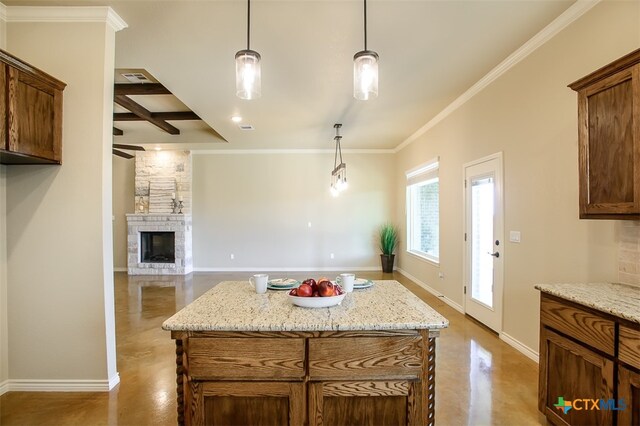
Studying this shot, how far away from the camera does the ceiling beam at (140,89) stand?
13.9 feet

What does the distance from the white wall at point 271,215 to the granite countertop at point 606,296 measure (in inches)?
217

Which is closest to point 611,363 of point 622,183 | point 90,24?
point 622,183

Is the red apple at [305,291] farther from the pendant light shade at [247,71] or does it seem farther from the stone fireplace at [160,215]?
the stone fireplace at [160,215]

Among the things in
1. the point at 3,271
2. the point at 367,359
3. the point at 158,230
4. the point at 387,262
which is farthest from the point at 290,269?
the point at 367,359

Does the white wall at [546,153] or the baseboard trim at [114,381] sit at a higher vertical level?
the white wall at [546,153]

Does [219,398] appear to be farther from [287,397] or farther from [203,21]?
[203,21]

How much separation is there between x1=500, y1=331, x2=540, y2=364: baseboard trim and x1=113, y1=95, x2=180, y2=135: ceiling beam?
5708 mm

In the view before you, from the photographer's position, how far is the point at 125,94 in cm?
438

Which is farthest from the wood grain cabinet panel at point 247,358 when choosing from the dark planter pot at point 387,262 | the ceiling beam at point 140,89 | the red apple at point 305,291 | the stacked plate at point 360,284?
the dark planter pot at point 387,262

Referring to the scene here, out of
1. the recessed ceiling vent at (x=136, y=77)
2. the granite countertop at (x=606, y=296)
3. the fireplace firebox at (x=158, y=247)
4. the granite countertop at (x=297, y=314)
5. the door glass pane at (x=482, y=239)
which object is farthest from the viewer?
the fireplace firebox at (x=158, y=247)

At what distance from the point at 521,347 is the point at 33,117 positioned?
4497mm

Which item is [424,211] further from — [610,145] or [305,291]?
[305,291]

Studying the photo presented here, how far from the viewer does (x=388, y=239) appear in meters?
7.09

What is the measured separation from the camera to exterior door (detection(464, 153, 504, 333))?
342 centimetres
